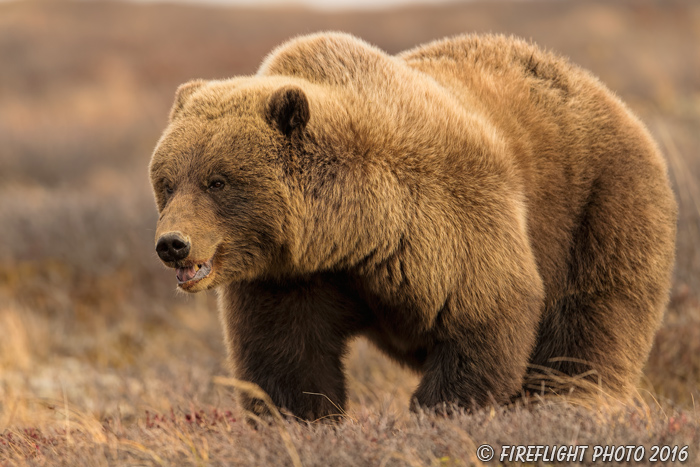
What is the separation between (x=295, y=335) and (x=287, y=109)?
0.95m

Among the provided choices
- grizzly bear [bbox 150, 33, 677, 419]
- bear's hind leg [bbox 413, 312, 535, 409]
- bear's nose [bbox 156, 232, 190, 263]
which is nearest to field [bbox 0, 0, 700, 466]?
bear's hind leg [bbox 413, 312, 535, 409]

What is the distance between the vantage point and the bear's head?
3182 millimetres

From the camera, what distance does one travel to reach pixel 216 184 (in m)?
3.23

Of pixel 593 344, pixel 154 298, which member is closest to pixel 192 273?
pixel 593 344

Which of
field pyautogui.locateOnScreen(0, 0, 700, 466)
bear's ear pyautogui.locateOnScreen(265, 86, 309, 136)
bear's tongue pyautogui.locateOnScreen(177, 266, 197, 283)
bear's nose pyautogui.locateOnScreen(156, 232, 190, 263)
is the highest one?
bear's ear pyautogui.locateOnScreen(265, 86, 309, 136)

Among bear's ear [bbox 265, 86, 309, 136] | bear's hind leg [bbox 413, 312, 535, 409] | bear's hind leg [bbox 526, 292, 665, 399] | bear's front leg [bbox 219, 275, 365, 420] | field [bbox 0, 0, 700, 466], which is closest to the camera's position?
field [bbox 0, 0, 700, 466]

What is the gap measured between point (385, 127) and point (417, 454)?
1320 millimetres

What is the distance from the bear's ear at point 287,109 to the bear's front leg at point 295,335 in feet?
2.17

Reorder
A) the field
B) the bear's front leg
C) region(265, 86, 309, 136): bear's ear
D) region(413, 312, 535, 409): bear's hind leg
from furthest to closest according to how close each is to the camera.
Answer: the bear's front leg
region(413, 312, 535, 409): bear's hind leg
region(265, 86, 309, 136): bear's ear
the field

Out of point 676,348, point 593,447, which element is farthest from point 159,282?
point 593,447

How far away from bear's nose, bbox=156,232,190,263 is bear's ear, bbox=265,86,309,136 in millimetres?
592

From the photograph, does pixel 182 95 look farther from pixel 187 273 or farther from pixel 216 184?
pixel 187 273

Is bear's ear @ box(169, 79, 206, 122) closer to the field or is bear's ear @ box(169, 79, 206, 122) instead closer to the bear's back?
the field

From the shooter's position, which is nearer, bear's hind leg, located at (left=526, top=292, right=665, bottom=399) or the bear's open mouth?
the bear's open mouth
